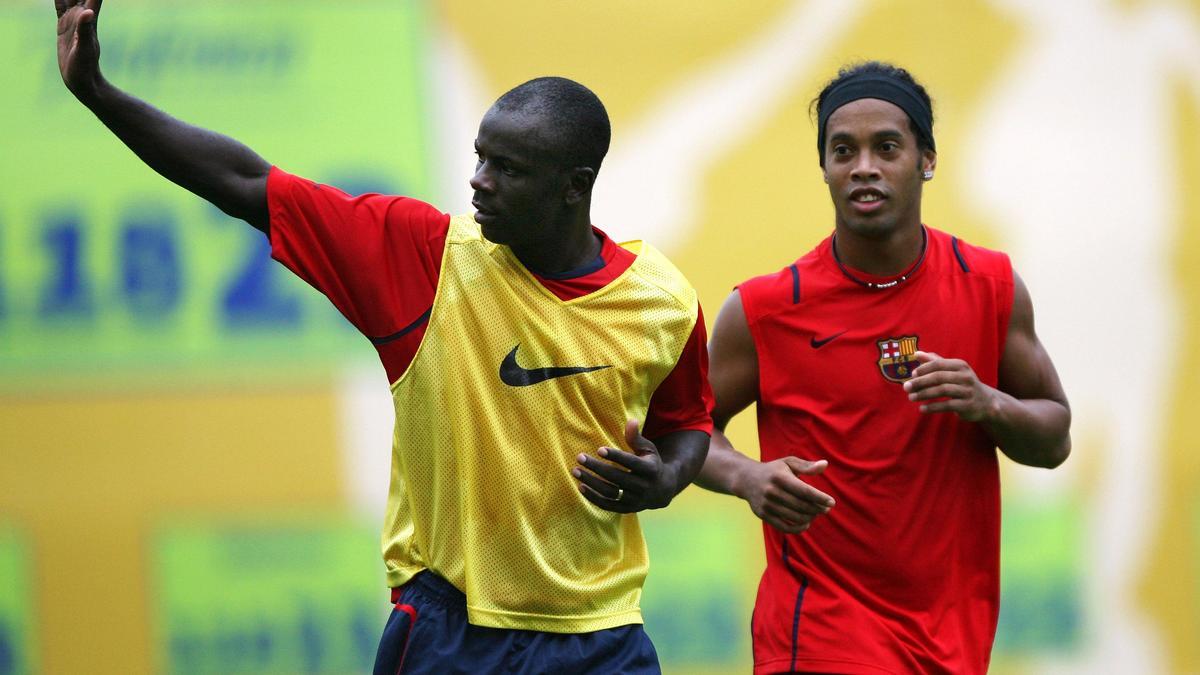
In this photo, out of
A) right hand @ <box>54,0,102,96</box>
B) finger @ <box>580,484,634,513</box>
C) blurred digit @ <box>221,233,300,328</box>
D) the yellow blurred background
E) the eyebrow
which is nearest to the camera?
right hand @ <box>54,0,102,96</box>

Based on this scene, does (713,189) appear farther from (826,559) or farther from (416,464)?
(416,464)

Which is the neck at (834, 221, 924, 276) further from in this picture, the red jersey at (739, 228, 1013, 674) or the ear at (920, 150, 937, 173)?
the ear at (920, 150, 937, 173)

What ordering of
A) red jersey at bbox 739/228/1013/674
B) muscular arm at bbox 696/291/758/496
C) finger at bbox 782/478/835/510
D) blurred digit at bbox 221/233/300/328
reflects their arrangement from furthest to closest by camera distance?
blurred digit at bbox 221/233/300/328
muscular arm at bbox 696/291/758/496
red jersey at bbox 739/228/1013/674
finger at bbox 782/478/835/510

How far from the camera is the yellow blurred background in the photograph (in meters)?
5.61

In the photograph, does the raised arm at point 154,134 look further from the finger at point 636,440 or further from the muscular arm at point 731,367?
the muscular arm at point 731,367

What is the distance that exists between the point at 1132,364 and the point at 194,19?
3.66 m

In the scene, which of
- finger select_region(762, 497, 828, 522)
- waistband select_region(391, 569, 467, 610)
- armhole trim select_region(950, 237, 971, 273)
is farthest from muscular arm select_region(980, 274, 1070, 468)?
waistband select_region(391, 569, 467, 610)

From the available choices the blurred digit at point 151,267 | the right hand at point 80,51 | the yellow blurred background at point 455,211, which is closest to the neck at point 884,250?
the right hand at point 80,51

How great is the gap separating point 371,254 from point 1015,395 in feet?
5.38

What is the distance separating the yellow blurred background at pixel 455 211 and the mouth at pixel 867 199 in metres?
2.09

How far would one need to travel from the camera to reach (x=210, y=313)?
5.70 meters

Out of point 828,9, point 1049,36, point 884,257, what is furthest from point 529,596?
point 1049,36

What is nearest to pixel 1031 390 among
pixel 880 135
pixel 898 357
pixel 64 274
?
pixel 898 357

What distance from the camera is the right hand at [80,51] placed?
3.02m
